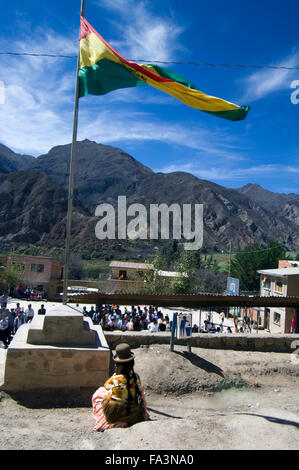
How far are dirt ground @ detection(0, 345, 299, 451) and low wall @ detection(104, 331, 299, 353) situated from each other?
298 millimetres

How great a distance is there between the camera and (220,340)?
9.02 meters

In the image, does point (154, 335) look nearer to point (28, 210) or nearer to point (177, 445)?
point (177, 445)

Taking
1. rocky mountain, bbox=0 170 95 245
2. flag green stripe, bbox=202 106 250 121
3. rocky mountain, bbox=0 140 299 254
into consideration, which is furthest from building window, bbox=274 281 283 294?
rocky mountain, bbox=0 170 95 245

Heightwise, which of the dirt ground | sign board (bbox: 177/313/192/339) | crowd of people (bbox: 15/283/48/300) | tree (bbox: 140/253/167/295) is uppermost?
sign board (bbox: 177/313/192/339)

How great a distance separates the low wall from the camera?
8453 millimetres

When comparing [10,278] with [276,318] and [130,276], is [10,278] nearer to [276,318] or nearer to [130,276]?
[130,276]

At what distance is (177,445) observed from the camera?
371 centimetres

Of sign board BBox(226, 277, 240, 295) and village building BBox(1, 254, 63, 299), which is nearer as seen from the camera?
sign board BBox(226, 277, 240, 295)

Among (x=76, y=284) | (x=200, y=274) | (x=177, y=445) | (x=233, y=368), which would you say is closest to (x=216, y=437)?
(x=177, y=445)
